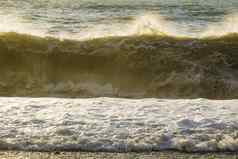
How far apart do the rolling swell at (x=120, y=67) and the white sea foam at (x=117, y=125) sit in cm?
458

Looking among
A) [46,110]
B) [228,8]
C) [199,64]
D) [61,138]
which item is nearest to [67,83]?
[199,64]

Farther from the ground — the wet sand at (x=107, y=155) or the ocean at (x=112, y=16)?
the ocean at (x=112, y=16)

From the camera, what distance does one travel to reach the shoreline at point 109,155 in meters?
5.09

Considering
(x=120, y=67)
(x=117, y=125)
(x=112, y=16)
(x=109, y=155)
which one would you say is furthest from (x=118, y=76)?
(x=112, y=16)

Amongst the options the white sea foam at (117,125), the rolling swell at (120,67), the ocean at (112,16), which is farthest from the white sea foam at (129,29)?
the white sea foam at (117,125)

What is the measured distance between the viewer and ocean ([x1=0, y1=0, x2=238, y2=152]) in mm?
5645

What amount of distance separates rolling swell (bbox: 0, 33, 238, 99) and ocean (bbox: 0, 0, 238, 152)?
3 cm

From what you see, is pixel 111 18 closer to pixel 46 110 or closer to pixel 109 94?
pixel 109 94

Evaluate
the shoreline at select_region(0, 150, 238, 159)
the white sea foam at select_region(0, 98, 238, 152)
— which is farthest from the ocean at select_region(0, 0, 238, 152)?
the shoreline at select_region(0, 150, 238, 159)

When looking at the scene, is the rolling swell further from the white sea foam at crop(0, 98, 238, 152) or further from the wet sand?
the wet sand

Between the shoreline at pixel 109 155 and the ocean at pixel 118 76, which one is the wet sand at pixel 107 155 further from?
the ocean at pixel 118 76

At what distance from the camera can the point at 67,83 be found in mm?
12438

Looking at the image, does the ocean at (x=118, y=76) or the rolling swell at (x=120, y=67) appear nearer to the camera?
the ocean at (x=118, y=76)

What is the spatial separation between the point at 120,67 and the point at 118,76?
32 centimetres
